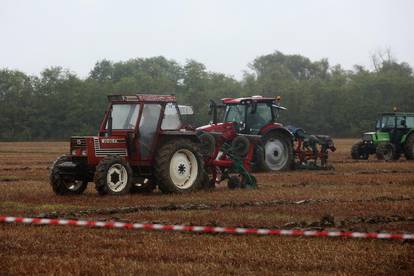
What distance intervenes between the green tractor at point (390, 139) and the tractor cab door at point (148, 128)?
1578 centimetres

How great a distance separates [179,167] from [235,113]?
889 cm

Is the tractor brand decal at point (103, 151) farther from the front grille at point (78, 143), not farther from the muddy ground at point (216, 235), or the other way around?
the muddy ground at point (216, 235)

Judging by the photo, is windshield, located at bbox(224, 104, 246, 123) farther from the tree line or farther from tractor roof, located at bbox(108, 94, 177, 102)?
the tree line

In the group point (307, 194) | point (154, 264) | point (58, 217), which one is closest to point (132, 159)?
point (307, 194)

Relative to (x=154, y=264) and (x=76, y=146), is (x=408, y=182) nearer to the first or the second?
(x=76, y=146)

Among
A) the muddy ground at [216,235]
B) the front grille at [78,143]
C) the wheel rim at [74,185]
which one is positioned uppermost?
the front grille at [78,143]

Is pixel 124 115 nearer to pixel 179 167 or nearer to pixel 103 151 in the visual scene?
pixel 103 151

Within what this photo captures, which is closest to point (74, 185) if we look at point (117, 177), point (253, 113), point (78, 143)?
point (78, 143)

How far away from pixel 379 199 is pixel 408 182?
4427 mm

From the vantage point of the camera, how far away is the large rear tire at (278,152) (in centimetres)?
2528

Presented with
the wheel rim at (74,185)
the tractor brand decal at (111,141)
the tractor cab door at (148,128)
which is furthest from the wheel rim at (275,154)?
the wheel rim at (74,185)

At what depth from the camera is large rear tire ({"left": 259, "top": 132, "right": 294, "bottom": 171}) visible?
995 inches

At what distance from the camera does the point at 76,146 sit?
16328mm

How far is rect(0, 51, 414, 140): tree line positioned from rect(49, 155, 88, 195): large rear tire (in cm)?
4967
